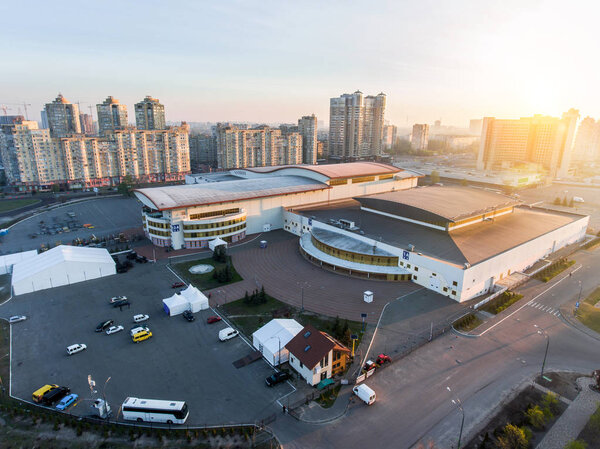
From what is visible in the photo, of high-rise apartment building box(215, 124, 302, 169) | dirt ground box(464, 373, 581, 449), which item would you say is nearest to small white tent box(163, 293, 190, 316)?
dirt ground box(464, 373, 581, 449)

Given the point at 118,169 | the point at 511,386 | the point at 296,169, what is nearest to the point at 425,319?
the point at 511,386

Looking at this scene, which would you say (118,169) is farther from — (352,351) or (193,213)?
(352,351)

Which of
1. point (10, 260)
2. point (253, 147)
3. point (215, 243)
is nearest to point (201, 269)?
point (215, 243)

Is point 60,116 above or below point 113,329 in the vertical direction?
above

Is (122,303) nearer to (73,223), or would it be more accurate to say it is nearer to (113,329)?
(113,329)

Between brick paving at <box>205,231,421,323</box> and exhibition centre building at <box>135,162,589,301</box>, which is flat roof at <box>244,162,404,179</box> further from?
brick paving at <box>205,231,421,323</box>
